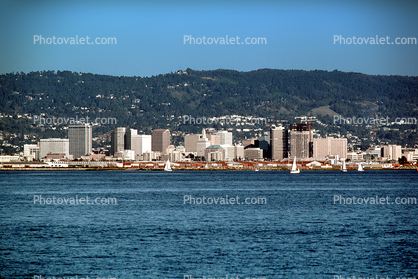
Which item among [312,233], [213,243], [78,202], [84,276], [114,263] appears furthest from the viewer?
→ [78,202]

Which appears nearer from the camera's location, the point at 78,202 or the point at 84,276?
the point at 84,276

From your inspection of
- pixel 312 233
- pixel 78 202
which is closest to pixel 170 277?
pixel 312 233

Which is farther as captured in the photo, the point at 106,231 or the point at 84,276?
the point at 106,231

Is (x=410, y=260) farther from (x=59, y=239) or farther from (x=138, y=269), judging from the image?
(x=59, y=239)

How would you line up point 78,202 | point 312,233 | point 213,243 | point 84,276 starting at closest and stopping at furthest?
point 84,276 < point 213,243 < point 312,233 < point 78,202

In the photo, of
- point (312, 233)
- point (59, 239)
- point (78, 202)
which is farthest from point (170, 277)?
point (78, 202)

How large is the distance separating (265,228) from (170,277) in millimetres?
13224

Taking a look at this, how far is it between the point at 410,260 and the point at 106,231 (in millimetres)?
16999

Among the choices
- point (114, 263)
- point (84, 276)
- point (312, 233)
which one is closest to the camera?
point (84, 276)

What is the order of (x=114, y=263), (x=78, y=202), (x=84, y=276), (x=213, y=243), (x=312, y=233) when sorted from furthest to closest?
(x=78, y=202) → (x=312, y=233) → (x=213, y=243) → (x=114, y=263) → (x=84, y=276)

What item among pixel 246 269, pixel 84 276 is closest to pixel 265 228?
pixel 246 269

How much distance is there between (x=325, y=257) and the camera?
25828mm

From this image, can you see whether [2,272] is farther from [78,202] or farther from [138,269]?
[78,202]

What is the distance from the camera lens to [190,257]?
84.3 feet
